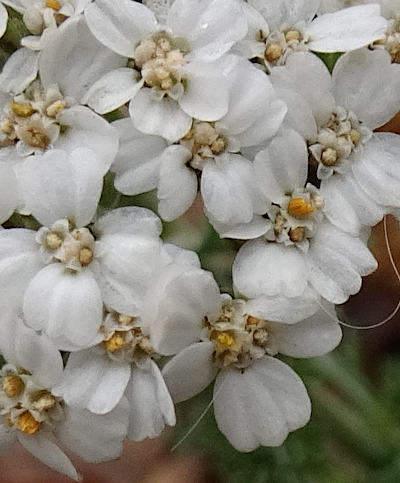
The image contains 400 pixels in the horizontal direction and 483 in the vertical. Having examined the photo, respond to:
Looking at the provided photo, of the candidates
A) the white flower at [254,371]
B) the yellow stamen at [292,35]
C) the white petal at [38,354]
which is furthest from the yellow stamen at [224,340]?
the yellow stamen at [292,35]

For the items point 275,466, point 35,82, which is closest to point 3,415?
point 35,82

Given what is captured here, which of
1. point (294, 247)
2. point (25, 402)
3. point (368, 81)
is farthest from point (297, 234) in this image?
point (25, 402)

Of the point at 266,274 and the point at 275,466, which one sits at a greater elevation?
the point at 266,274

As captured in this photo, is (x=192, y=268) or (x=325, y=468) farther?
(x=325, y=468)

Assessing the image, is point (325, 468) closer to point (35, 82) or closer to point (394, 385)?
point (394, 385)

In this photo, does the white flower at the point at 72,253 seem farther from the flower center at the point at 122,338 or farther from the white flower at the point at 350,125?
the white flower at the point at 350,125

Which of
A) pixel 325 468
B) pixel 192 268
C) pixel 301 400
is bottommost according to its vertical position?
pixel 325 468

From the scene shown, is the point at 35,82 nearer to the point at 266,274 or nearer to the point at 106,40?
the point at 106,40
